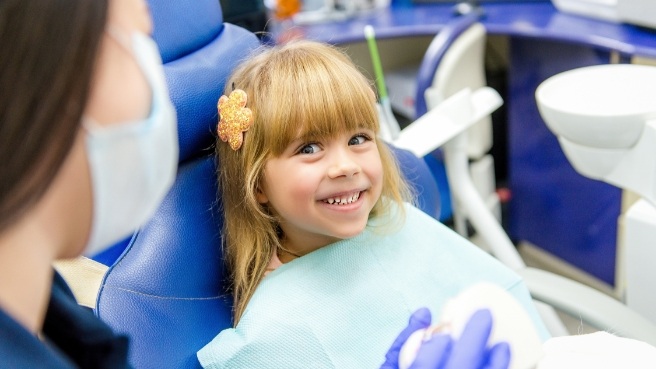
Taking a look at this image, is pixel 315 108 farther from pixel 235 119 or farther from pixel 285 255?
pixel 285 255

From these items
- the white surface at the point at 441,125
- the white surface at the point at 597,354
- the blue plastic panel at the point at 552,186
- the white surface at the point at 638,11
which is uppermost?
the white surface at the point at 638,11

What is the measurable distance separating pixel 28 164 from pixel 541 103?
95cm

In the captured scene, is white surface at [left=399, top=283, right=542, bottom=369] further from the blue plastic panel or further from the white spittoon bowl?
the blue plastic panel

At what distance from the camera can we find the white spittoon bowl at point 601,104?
1.09m

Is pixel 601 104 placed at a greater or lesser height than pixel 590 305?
greater

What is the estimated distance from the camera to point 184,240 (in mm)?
1061

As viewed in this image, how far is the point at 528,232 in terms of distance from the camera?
232 centimetres

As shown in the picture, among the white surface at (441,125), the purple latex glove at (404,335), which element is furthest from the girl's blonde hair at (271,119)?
the white surface at (441,125)

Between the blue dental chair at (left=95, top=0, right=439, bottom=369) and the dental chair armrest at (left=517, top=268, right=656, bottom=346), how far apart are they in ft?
2.01

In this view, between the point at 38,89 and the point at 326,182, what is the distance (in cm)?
59

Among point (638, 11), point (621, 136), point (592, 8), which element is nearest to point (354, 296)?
point (621, 136)

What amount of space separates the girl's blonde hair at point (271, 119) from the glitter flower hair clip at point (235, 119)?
0.01m

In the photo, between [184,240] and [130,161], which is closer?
[130,161]

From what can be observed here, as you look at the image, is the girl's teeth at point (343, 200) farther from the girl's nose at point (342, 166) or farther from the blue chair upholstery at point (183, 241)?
the blue chair upholstery at point (183, 241)
